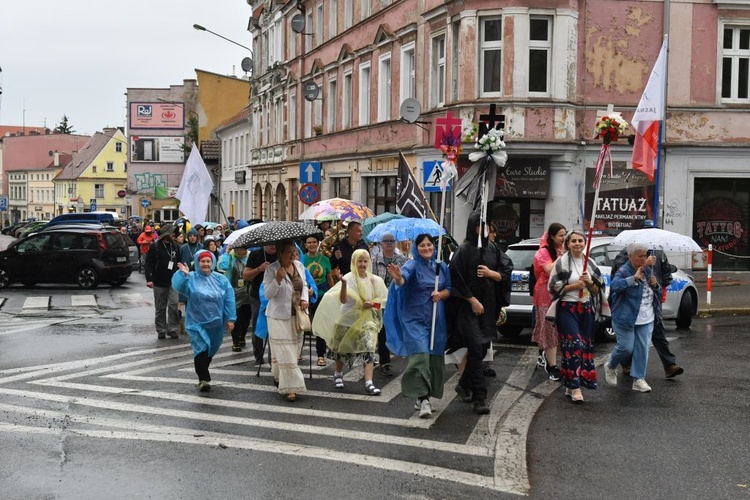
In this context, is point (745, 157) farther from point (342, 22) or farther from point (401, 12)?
point (342, 22)

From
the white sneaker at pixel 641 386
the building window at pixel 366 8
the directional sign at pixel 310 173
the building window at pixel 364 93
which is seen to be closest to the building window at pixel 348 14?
the building window at pixel 366 8

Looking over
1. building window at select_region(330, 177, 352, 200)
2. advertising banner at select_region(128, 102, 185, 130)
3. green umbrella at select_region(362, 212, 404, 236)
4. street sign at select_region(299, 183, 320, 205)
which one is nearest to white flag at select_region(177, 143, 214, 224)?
street sign at select_region(299, 183, 320, 205)

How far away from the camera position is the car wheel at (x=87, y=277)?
2619 cm

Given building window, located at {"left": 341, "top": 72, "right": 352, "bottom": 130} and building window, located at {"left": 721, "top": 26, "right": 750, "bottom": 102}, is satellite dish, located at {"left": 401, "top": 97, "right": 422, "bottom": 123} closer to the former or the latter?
building window, located at {"left": 721, "top": 26, "right": 750, "bottom": 102}

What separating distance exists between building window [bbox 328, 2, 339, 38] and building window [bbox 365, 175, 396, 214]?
7.32 metres

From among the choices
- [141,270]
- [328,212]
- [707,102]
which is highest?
[707,102]

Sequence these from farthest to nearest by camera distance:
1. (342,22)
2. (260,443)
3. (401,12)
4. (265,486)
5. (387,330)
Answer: (342,22) < (401,12) < (387,330) < (260,443) < (265,486)

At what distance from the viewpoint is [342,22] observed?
111 feet

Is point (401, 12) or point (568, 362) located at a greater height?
point (401, 12)

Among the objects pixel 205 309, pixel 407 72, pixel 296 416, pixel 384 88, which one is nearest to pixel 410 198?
pixel 205 309

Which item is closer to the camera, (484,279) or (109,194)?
(484,279)

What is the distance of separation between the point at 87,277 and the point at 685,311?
1681 centimetres

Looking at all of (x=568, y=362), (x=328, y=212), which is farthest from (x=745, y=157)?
(x=568, y=362)

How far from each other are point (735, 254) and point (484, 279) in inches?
651
